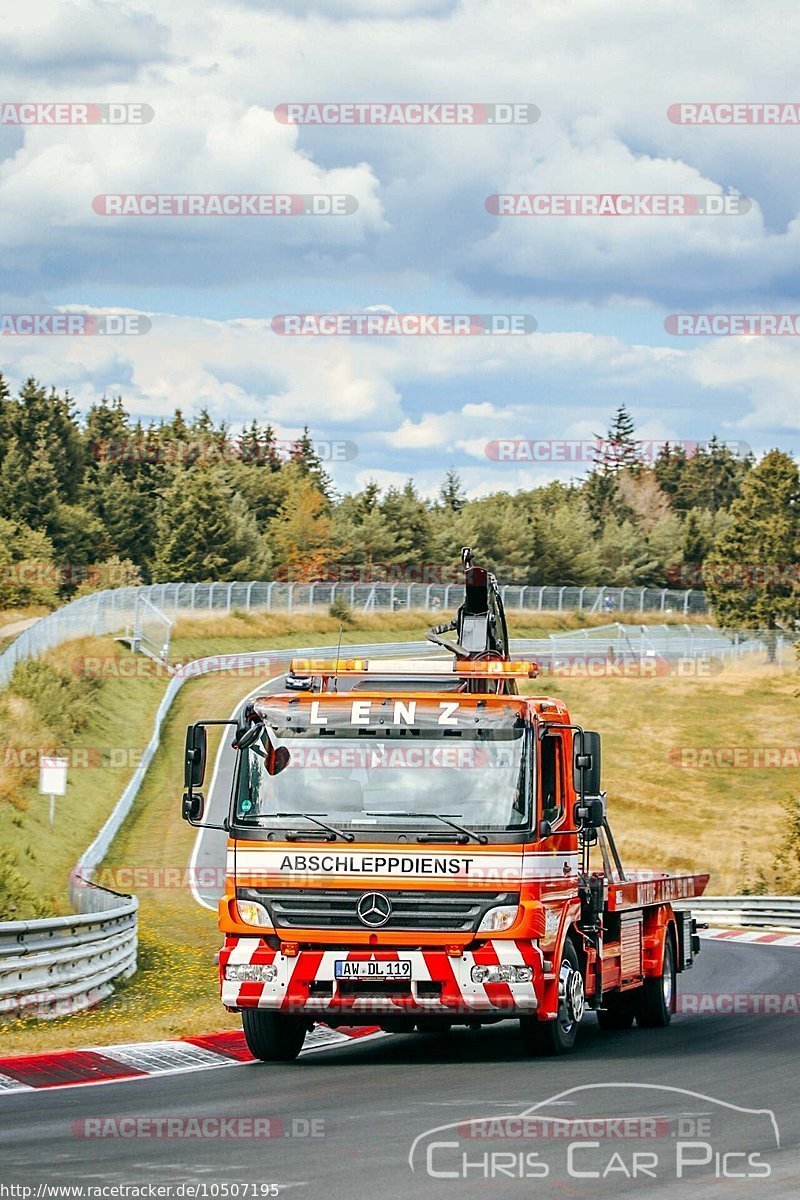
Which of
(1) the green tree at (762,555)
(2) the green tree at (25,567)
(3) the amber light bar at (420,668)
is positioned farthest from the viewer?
(1) the green tree at (762,555)

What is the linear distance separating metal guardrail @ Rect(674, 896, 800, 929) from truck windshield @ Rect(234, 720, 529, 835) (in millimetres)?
24721

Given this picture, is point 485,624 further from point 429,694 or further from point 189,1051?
point 189,1051

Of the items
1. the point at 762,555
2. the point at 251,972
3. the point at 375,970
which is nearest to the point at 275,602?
the point at 762,555

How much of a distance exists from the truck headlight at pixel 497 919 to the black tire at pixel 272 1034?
1.95 m

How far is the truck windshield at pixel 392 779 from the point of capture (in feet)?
42.0

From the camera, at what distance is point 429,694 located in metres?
13.3

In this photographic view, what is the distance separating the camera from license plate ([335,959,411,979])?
41.1ft

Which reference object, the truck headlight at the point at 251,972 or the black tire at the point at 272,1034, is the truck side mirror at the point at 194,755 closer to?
the truck headlight at the point at 251,972

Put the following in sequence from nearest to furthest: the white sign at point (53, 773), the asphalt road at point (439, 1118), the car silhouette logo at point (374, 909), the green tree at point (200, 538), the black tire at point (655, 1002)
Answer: the asphalt road at point (439, 1118) < the car silhouette logo at point (374, 909) < the black tire at point (655, 1002) < the white sign at point (53, 773) < the green tree at point (200, 538)

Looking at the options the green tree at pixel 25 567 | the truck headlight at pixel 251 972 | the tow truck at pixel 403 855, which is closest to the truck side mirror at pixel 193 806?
the tow truck at pixel 403 855

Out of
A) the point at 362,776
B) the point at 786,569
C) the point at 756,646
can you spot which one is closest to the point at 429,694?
the point at 362,776

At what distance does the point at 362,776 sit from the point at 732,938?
→ 24346 mm

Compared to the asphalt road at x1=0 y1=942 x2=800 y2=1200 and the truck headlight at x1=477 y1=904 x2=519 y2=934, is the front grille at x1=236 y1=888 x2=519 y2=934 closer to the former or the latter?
the truck headlight at x1=477 y1=904 x2=519 y2=934

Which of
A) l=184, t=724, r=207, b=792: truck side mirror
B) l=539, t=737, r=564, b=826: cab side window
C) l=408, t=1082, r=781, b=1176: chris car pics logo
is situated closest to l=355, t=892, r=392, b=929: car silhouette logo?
l=539, t=737, r=564, b=826: cab side window
